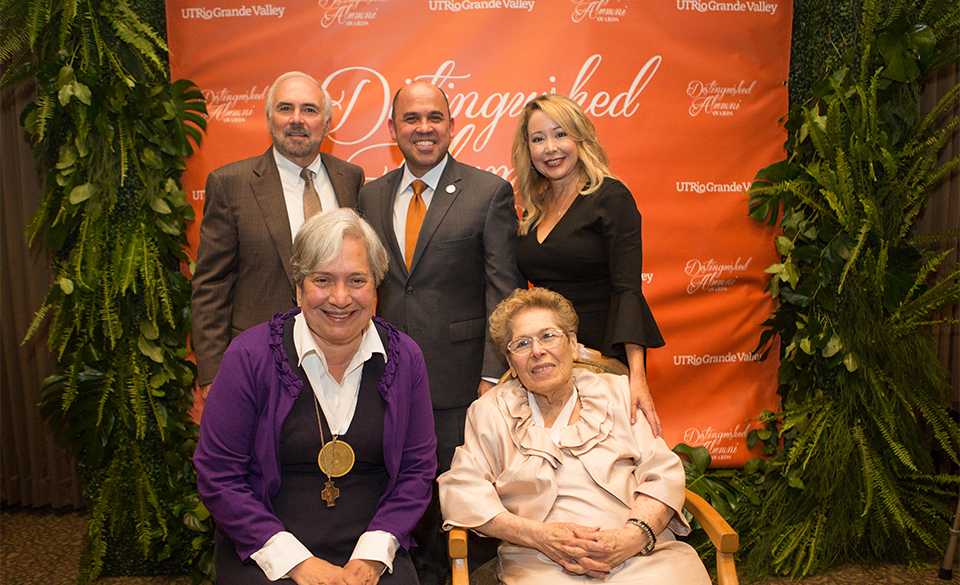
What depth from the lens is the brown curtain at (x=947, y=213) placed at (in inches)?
127

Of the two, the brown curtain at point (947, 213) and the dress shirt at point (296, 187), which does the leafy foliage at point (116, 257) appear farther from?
the brown curtain at point (947, 213)

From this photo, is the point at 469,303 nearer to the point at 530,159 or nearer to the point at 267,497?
the point at 530,159

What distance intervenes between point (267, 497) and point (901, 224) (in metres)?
2.97

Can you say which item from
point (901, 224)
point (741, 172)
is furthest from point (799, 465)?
point (741, 172)

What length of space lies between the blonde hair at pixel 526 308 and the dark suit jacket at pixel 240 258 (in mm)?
861

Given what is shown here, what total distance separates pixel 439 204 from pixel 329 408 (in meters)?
0.97

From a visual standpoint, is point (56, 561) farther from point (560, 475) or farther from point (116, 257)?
point (560, 475)

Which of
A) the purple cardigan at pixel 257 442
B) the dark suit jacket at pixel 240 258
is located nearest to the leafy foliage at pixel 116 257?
the dark suit jacket at pixel 240 258

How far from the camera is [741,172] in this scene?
335 cm

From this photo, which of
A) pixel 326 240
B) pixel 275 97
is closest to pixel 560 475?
pixel 326 240

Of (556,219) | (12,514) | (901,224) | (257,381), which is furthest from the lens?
(12,514)

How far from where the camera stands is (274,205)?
8.04 feet

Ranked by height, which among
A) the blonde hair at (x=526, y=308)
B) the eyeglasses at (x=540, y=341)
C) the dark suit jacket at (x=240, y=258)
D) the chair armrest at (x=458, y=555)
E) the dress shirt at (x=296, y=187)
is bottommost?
the chair armrest at (x=458, y=555)

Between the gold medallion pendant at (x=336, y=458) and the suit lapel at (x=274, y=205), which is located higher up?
the suit lapel at (x=274, y=205)
